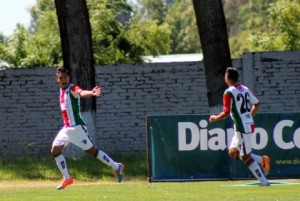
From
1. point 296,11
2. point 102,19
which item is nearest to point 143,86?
point 102,19

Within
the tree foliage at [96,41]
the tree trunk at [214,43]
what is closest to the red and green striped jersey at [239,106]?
the tree trunk at [214,43]

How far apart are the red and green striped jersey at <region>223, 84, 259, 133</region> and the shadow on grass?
6.14m

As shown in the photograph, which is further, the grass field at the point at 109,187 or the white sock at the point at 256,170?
the white sock at the point at 256,170

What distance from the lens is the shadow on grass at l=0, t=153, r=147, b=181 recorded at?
76.4 feet

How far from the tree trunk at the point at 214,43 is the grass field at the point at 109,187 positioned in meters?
2.61

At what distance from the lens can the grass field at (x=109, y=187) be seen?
631 inches

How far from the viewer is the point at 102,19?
3991 cm

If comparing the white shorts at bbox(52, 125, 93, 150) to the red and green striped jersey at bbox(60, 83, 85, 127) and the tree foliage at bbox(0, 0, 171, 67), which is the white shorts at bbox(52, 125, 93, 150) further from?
the tree foliage at bbox(0, 0, 171, 67)

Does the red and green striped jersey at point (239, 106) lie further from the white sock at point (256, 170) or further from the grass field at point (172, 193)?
the grass field at point (172, 193)

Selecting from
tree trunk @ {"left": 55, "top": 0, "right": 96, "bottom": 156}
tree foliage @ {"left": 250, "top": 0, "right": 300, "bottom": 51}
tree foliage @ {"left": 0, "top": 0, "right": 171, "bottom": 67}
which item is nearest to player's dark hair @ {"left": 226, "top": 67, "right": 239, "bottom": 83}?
tree trunk @ {"left": 55, "top": 0, "right": 96, "bottom": 156}

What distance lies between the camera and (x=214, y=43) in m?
24.1

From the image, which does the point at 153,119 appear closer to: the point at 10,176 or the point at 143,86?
the point at 10,176

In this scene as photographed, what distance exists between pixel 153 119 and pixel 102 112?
8002mm

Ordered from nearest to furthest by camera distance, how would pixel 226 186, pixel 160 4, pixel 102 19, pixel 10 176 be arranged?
pixel 226 186
pixel 10 176
pixel 102 19
pixel 160 4
